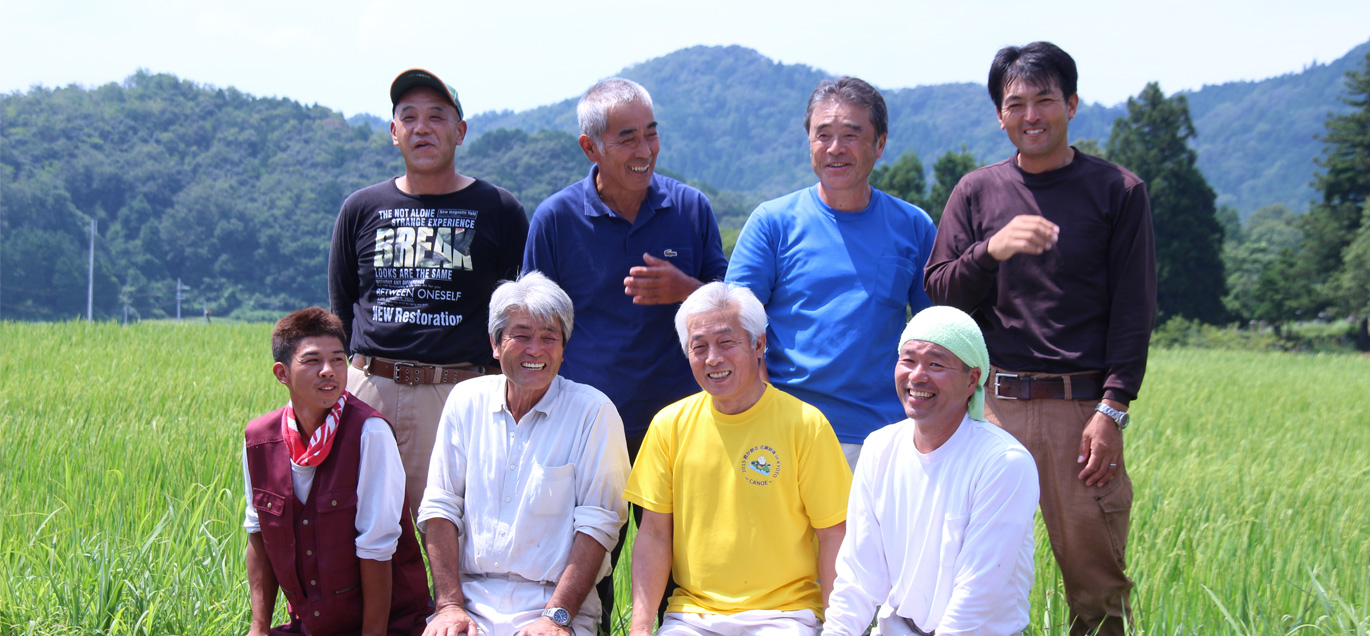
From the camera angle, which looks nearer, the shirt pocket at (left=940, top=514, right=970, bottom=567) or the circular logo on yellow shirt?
the shirt pocket at (left=940, top=514, right=970, bottom=567)

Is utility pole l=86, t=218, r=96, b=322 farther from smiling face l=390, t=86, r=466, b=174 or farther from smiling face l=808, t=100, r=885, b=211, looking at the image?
smiling face l=808, t=100, r=885, b=211

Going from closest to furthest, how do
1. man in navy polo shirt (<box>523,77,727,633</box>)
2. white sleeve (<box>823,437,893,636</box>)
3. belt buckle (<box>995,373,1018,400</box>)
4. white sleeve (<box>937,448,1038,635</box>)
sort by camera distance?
white sleeve (<box>937,448,1038,635</box>), white sleeve (<box>823,437,893,636</box>), belt buckle (<box>995,373,1018,400</box>), man in navy polo shirt (<box>523,77,727,633</box>)

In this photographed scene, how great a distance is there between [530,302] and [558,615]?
3.11ft

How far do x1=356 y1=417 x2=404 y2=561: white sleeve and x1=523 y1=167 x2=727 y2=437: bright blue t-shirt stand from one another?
0.75 m

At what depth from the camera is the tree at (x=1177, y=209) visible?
35.7m

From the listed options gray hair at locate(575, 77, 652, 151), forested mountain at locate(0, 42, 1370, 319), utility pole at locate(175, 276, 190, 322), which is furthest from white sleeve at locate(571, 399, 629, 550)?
utility pole at locate(175, 276, 190, 322)

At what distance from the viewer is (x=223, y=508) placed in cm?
428

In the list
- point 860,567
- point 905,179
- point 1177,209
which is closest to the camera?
point 860,567

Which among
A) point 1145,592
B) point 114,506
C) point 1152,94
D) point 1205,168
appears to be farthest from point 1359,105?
point 1205,168

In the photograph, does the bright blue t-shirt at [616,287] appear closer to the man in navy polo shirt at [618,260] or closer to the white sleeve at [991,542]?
the man in navy polo shirt at [618,260]

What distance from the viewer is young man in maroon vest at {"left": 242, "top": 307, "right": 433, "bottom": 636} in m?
2.80

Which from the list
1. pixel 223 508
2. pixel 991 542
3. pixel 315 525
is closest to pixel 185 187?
pixel 223 508

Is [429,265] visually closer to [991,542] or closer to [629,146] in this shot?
[629,146]

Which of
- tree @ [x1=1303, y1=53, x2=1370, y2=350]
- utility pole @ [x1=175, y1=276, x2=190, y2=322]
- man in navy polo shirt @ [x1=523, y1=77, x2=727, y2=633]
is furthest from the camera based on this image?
utility pole @ [x1=175, y1=276, x2=190, y2=322]
